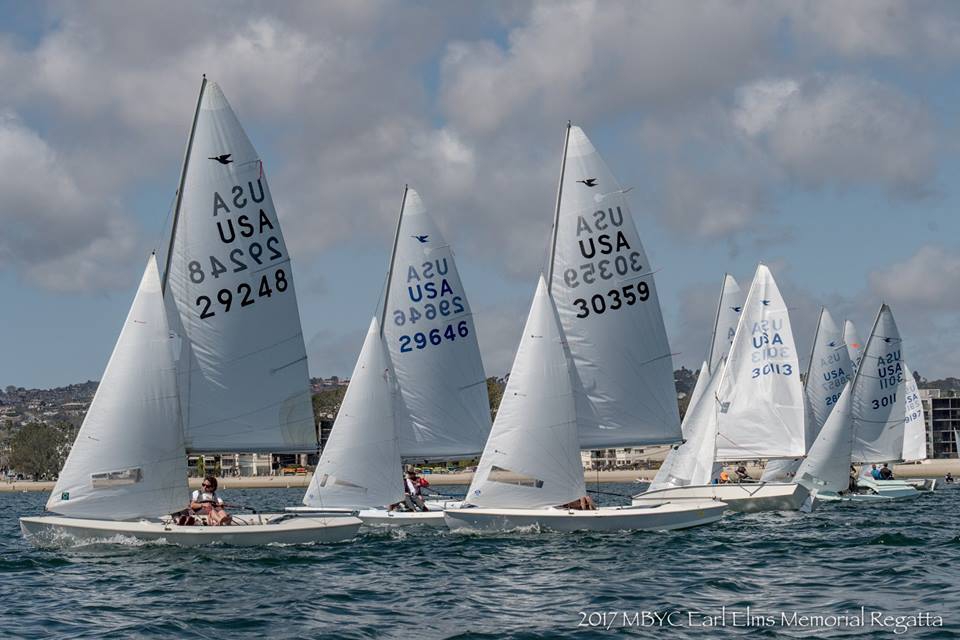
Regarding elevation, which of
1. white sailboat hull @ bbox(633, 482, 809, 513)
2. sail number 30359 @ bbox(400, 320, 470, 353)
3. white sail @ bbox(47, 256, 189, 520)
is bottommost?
white sailboat hull @ bbox(633, 482, 809, 513)

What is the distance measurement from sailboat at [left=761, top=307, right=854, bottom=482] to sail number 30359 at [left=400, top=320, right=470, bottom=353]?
23.0 metres

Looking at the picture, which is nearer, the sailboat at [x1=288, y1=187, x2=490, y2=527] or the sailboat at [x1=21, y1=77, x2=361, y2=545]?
the sailboat at [x1=21, y1=77, x2=361, y2=545]

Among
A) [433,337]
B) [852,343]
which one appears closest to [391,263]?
A: [433,337]

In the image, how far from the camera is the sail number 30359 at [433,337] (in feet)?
127

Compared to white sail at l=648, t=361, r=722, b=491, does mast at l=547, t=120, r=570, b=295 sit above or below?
above

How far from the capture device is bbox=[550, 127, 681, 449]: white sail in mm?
35906

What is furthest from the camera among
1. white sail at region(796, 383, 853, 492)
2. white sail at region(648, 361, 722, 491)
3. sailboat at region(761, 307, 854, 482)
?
sailboat at region(761, 307, 854, 482)

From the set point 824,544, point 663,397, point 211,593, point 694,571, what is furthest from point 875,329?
point 211,593

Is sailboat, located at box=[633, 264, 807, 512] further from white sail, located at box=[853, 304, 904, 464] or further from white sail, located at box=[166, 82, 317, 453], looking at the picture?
white sail, located at box=[166, 82, 317, 453]

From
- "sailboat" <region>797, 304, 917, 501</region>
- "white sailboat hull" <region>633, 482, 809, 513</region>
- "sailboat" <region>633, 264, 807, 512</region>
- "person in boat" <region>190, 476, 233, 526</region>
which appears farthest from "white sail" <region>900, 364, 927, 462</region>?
"person in boat" <region>190, 476, 233, 526</region>

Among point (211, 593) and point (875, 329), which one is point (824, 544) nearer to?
point (211, 593)

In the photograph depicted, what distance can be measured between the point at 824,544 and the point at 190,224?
15721mm

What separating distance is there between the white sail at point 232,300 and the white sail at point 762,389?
19.2 metres

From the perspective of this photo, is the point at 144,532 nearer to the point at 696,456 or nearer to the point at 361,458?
the point at 361,458
